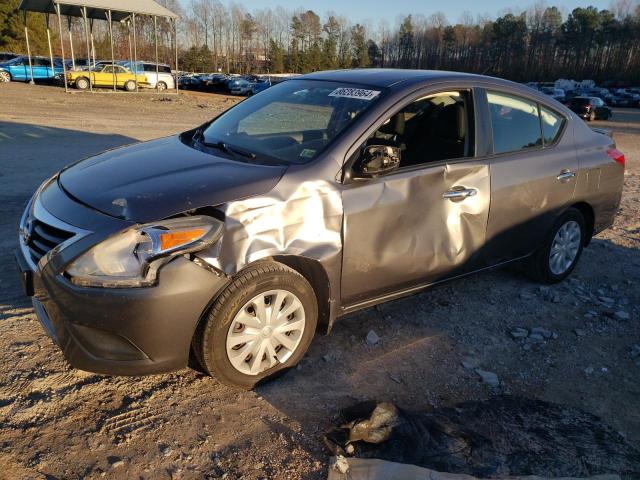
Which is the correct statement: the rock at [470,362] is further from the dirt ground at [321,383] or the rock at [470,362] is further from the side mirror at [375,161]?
the side mirror at [375,161]

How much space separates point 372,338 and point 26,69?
Result: 123ft

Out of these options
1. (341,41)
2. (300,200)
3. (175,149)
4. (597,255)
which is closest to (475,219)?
(300,200)

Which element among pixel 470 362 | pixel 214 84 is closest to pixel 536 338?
pixel 470 362

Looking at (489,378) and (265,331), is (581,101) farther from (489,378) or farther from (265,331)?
(265,331)

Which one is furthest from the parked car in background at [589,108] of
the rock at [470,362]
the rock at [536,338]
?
the rock at [470,362]

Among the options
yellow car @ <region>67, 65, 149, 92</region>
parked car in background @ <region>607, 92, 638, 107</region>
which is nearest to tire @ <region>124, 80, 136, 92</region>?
yellow car @ <region>67, 65, 149, 92</region>

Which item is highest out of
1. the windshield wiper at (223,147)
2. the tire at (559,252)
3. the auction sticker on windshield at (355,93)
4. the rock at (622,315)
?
the auction sticker on windshield at (355,93)

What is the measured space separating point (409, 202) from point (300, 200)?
32.9 inches

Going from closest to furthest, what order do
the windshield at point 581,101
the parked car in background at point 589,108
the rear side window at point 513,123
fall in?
the rear side window at point 513,123
the parked car in background at point 589,108
the windshield at point 581,101

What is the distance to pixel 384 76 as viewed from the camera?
13.1 ft

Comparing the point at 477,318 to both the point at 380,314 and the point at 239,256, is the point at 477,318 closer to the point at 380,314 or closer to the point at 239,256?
the point at 380,314

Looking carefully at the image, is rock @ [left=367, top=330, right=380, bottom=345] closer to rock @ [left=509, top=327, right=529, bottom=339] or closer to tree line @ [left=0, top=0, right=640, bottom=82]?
rock @ [left=509, top=327, right=529, bottom=339]

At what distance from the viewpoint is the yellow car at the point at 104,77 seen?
2945cm

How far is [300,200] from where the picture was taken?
313cm
